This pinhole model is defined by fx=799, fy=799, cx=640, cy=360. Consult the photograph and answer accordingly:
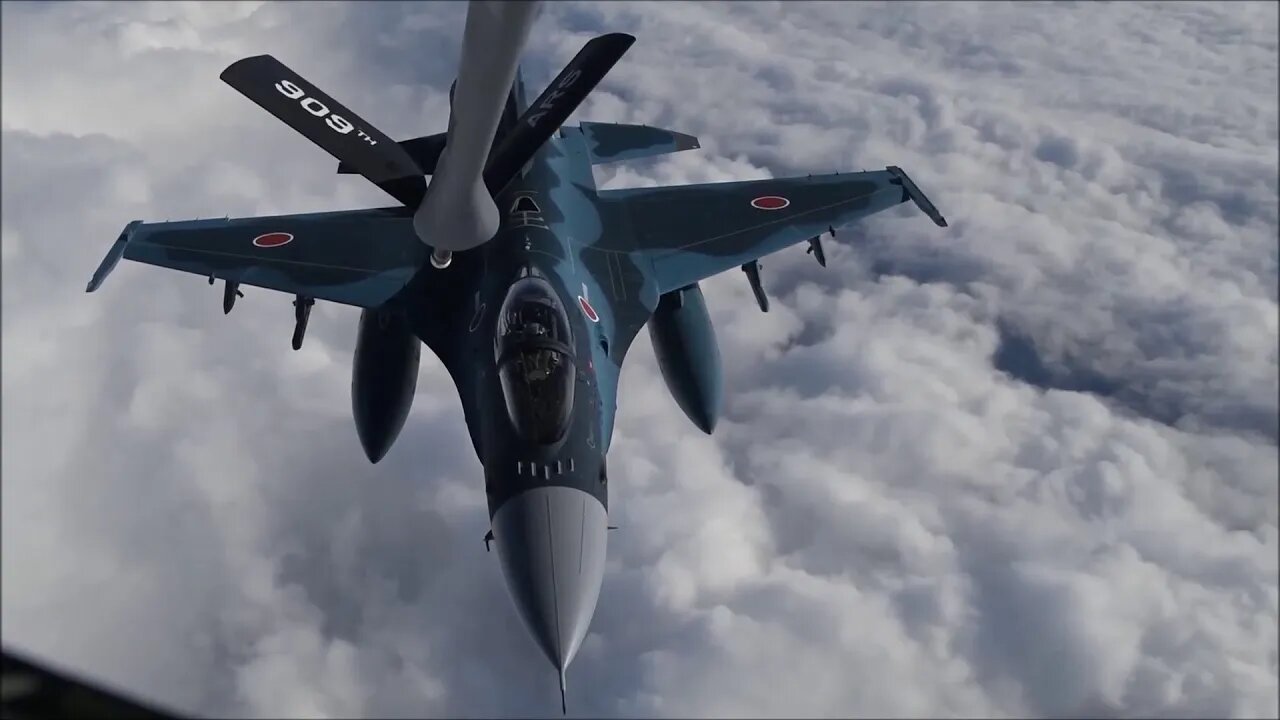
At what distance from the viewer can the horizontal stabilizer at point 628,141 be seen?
2450 cm

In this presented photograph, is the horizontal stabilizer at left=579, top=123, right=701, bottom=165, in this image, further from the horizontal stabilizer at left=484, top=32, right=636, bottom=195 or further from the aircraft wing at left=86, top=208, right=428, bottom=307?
the horizontal stabilizer at left=484, top=32, right=636, bottom=195

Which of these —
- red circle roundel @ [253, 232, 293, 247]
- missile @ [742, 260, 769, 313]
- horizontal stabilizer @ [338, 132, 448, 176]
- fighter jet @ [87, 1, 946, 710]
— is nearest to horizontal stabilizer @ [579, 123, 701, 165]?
fighter jet @ [87, 1, 946, 710]

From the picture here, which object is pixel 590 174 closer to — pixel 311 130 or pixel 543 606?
pixel 311 130

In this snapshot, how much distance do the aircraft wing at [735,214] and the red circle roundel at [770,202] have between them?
0.03 metres

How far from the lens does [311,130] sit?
15.2m

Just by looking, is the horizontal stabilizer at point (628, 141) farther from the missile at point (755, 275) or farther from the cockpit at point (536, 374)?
the cockpit at point (536, 374)

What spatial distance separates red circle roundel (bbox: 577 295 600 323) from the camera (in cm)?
1638

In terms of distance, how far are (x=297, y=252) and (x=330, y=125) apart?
543 cm

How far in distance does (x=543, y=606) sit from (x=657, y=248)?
35.1 ft

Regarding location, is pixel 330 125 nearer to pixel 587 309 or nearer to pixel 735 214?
pixel 587 309

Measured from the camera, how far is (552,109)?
15.1m

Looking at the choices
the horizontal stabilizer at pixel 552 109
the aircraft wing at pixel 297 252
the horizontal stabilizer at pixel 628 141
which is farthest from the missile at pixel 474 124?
the horizontal stabilizer at pixel 628 141

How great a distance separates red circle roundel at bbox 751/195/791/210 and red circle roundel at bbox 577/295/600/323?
23.4 feet

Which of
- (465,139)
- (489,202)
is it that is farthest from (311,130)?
(465,139)
